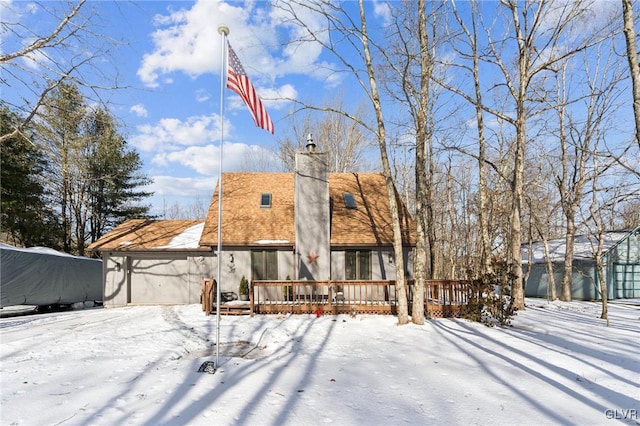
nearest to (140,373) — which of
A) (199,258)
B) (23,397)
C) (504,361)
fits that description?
(23,397)

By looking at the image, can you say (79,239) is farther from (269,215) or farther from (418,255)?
(418,255)

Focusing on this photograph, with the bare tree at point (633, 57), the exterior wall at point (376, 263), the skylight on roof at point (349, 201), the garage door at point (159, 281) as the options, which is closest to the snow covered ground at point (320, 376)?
the bare tree at point (633, 57)

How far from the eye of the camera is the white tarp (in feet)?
40.5

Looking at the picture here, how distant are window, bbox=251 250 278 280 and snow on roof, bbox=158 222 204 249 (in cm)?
282

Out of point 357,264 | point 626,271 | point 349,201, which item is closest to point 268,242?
point 357,264

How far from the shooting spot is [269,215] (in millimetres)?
14984

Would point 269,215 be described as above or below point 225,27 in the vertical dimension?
below

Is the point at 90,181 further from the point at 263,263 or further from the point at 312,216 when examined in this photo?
the point at 312,216

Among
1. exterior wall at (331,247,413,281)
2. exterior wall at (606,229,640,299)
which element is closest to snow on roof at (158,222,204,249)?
exterior wall at (331,247,413,281)

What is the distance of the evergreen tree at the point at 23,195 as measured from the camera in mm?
19062

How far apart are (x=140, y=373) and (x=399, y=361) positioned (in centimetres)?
421

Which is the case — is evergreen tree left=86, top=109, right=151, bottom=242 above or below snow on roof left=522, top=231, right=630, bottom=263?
above

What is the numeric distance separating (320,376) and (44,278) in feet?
46.6

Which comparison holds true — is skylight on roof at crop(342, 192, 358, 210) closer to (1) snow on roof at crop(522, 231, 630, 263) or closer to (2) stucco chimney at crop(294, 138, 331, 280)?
(2) stucco chimney at crop(294, 138, 331, 280)
